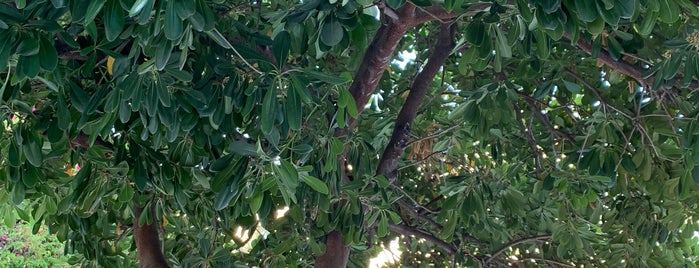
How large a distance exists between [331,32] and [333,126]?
0.70m

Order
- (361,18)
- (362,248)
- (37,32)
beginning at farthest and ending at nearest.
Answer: (362,248)
(361,18)
(37,32)

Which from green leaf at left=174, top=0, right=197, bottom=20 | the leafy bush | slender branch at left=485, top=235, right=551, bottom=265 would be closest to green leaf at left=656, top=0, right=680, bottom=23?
green leaf at left=174, top=0, right=197, bottom=20

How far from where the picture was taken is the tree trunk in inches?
139

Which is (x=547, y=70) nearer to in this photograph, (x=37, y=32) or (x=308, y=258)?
(x=308, y=258)

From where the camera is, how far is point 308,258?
13.0ft

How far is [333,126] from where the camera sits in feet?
9.00

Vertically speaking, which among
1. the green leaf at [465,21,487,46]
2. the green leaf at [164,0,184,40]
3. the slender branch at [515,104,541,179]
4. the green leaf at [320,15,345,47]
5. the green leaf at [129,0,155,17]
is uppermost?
the green leaf at [129,0,155,17]

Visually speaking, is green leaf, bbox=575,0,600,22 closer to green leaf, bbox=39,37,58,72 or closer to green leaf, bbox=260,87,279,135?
green leaf, bbox=260,87,279,135

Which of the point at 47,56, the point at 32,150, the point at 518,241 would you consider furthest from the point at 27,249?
the point at 47,56

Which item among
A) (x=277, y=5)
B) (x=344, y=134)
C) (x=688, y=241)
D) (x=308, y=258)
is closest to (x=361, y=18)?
(x=344, y=134)

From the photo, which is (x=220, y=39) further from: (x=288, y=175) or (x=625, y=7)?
(x=625, y=7)

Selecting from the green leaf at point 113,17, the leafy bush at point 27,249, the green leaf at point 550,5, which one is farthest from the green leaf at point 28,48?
the leafy bush at point 27,249

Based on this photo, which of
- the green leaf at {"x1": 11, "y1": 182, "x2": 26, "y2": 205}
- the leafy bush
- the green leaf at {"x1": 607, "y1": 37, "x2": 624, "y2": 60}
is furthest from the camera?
the leafy bush

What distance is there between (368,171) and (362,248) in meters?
0.78
